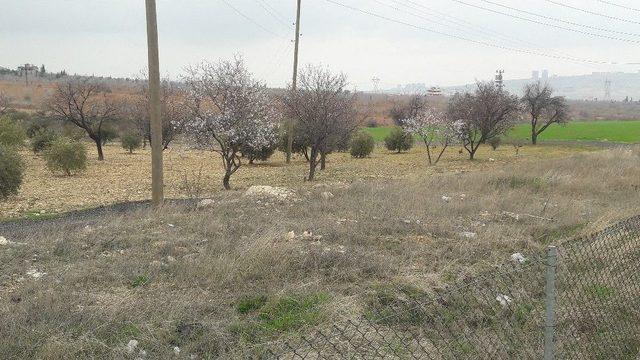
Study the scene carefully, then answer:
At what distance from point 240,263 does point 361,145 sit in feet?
88.5

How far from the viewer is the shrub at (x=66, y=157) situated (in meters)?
23.2

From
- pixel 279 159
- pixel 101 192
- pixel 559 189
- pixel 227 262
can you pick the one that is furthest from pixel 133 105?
pixel 227 262

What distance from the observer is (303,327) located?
4691 mm

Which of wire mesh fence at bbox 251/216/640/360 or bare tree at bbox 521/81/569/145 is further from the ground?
bare tree at bbox 521/81/569/145

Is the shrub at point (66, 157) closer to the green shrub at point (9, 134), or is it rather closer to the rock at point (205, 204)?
the green shrub at point (9, 134)

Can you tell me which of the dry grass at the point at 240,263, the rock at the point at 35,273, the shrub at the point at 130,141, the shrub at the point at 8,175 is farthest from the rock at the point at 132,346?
the shrub at the point at 130,141

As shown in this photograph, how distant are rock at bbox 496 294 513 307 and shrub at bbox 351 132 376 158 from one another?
27.4 metres

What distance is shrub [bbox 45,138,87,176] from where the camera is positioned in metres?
23.2

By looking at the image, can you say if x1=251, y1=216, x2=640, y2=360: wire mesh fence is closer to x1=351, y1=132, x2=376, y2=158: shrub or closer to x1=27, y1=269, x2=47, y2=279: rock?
x1=27, y1=269, x2=47, y2=279: rock

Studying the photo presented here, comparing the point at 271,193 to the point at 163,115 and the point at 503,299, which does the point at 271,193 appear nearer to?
the point at 503,299

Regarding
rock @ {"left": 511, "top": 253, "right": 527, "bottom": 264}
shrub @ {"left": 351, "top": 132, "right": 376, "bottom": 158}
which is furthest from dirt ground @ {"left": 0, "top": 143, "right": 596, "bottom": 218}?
rock @ {"left": 511, "top": 253, "right": 527, "bottom": 264}

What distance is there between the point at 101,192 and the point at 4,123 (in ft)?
54.5

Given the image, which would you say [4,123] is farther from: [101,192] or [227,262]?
[227,262]

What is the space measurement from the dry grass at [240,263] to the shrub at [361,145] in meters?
20.6
